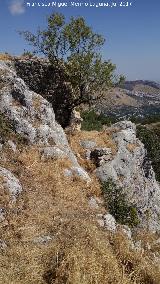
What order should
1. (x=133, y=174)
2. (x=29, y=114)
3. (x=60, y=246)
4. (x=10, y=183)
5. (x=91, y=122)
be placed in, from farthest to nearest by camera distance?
(x=91, y=122)
(x=133, y=174)
(x=29, y=114)
(x=10, y=183)
(x=60, y=246)

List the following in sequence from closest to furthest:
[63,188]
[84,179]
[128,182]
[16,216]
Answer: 1. [16,216]
2. [63,188]
3. [84,179]
4. [128,182]

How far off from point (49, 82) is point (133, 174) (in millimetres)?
11442

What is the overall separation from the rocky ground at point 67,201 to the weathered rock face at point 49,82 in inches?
63.4

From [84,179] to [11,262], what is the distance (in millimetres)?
13233

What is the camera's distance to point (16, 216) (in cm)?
1859

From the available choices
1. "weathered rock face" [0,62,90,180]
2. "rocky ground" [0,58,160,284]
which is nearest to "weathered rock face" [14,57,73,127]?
"rocky ground" [0,58,160,284]

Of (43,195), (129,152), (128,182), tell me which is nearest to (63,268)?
(43,195)

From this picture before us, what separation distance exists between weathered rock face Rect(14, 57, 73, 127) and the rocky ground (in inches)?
63.4

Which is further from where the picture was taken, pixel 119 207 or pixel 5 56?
pixel 5 56

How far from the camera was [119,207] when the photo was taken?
26.5m

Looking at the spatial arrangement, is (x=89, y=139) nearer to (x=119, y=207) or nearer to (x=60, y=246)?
(x=119, y=207)

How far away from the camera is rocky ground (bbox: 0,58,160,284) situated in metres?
12.9

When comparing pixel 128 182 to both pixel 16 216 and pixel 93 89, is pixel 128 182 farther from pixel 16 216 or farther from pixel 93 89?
pixel 16 216

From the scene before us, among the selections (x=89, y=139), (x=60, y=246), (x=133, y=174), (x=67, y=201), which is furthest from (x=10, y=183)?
(x=133, y=174)
